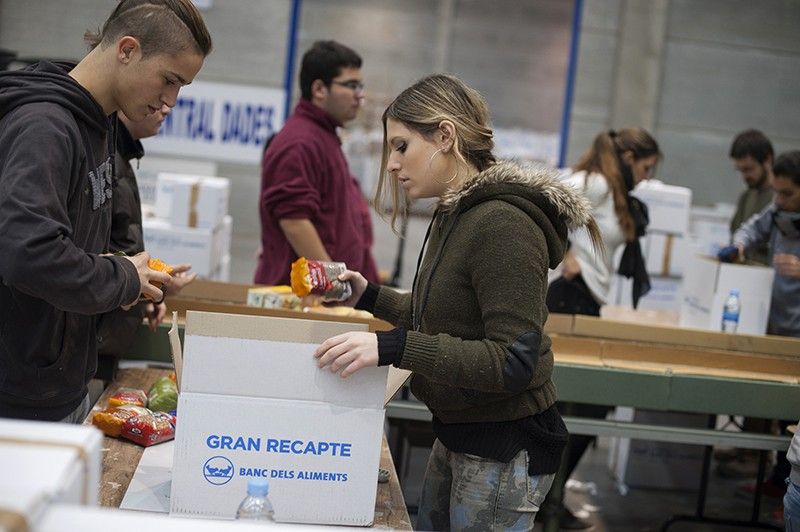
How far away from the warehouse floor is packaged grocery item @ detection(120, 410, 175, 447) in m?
2.04

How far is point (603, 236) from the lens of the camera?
165 inches

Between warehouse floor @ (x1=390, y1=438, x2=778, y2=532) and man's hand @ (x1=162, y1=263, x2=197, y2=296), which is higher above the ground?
man's hand @ (x1=162, y1=263, x2=197, y2=296)

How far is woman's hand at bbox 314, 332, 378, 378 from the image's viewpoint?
65.6 inches

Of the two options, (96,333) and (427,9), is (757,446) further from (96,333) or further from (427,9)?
(427,9)

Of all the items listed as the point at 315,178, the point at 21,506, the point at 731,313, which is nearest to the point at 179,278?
the point at 315,178

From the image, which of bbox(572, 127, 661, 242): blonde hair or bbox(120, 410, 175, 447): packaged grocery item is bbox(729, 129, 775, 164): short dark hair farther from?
bbox(120, 410, 175, 447): packaged grocery item

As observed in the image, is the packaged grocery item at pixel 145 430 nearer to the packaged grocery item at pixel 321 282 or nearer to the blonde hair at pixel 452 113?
the packaged grocery item at pixel 321 282

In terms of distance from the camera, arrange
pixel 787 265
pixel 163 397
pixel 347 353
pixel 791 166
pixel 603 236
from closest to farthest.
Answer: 1. pixel 347 353
2. pixel 163 397
3. pixel 787 265
4. pixel 791 166
5. pixel 603 236

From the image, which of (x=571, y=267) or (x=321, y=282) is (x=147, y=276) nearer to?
(x=321, y=282)

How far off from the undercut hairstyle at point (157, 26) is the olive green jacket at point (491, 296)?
56 centimetres

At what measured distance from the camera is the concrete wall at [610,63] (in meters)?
7.91

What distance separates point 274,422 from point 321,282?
1.75 feet

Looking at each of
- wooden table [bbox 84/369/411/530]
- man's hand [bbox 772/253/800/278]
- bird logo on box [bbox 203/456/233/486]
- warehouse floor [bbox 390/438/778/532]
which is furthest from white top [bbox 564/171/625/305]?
bird logo on box [bbox 203/456/233/486]

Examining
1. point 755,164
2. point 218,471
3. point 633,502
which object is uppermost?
point 755,164
